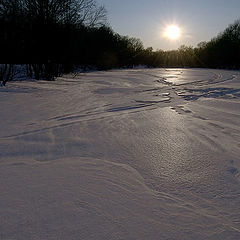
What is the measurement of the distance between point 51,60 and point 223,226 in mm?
10981

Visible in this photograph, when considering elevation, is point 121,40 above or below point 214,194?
above

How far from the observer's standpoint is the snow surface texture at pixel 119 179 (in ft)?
3.90

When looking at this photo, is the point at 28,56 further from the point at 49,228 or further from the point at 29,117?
the point at 49,228

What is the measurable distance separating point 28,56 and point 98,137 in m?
8.55

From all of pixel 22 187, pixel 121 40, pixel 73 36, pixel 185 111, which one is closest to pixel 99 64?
pixel 121 40

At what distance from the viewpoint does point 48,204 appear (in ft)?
4.45

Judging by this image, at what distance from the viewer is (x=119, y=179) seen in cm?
169

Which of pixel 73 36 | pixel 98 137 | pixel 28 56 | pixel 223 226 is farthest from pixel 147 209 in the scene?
pixel 73 36

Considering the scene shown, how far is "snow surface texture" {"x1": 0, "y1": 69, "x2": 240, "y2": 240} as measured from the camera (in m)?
1.19

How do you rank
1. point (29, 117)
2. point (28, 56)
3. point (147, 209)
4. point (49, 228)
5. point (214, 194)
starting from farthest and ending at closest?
point (28, 56) → point (29, 117) → point (214, 194) → point (147, 209) → point (49, 228)

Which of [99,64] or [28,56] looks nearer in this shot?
[28,56]

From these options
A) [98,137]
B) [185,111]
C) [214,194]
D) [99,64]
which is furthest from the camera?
[99,64]

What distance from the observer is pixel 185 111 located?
4039 mm

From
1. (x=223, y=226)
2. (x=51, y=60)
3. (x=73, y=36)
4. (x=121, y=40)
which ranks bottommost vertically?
(x=223, y=226)
